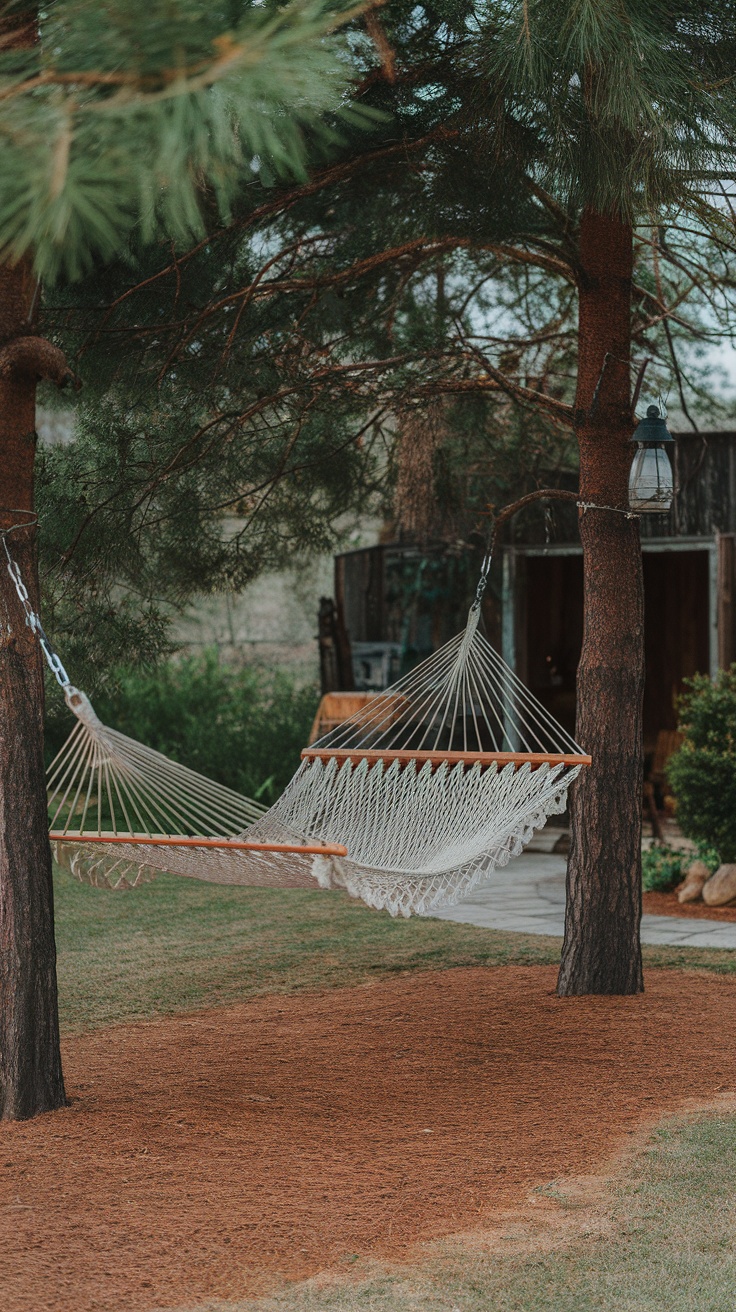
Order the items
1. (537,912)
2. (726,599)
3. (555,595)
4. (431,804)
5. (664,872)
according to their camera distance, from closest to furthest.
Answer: (431,804) < (537,912) < (664,872) < (726,599) < (555,595)

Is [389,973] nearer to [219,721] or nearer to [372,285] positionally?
[372,285]

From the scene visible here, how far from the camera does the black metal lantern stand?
3688 mm

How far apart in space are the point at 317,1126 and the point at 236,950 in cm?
231

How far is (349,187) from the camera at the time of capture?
3.82 meters

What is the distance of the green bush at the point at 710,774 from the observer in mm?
5738

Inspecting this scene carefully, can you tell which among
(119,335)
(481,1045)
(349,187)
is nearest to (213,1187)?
(481,1045)

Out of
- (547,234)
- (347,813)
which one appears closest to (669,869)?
(347,813)

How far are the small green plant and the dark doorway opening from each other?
376 centimetres

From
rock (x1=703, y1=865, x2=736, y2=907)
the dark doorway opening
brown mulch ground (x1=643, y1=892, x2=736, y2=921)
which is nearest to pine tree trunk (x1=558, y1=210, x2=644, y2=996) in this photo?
brown mulch ground (x1=643, y1=892, x2=736, y2=921)

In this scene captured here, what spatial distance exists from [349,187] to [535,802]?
189cm

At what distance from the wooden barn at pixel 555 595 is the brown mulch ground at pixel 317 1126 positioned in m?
2.88

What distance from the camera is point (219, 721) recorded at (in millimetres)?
9617

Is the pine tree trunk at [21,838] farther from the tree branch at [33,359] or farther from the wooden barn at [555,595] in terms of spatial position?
the wooden barn at [555,595]

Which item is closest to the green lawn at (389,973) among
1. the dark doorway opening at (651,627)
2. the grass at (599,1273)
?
the grass at (599,1273)
